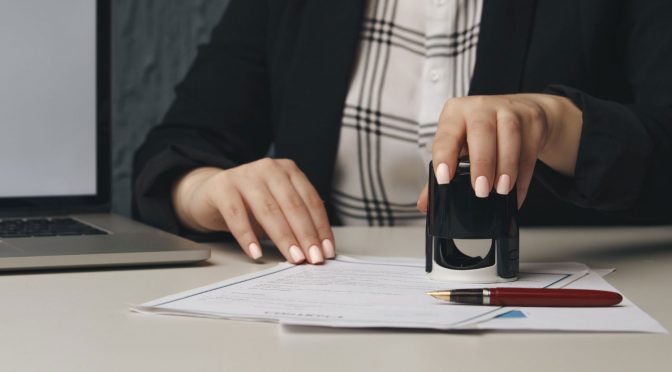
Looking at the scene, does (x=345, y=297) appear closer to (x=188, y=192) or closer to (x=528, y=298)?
(x=528, y=298)

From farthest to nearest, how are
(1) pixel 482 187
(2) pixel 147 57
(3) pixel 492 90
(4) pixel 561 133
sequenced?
1. (2) pixel 147 57
2. (3) pixel 492 90
3. (4) pixel 561 133
4. (1) pixel 482 187

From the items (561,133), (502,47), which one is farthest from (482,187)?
(502,47)

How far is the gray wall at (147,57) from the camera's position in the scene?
150cm

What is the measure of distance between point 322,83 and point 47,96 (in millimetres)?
360

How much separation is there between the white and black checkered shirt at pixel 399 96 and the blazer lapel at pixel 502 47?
45 millimetres

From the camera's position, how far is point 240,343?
42 centimetres

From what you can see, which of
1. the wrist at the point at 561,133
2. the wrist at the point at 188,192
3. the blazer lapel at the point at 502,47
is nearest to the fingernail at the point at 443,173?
the wrist at the point at 561,133

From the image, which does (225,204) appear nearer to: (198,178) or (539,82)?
(198,178)

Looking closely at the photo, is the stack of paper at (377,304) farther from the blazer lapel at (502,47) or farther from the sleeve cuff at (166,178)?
the blazer lapel at (502,47)

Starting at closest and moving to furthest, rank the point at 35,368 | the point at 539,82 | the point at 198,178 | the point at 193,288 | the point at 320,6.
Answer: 1. the point at 35,368
2. the point at 193,288
3. the point at 198,178
4. the point at 539,82
5. the point at 320,6

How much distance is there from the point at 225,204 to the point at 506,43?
17.4 inches

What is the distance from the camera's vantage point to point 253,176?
74 centimetres

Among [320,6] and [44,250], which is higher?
[320,6]

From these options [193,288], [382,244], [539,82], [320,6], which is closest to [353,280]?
[193,288]
